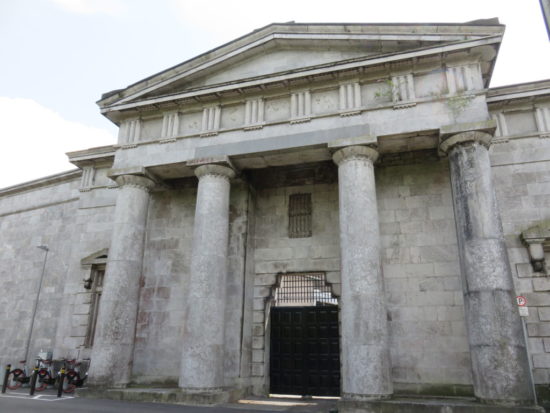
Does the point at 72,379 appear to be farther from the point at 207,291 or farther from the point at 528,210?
the point at 528,210

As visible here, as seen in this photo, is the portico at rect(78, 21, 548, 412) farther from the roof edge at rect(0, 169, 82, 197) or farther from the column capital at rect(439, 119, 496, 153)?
the roof edge at rect(0, 169, 82, 197)

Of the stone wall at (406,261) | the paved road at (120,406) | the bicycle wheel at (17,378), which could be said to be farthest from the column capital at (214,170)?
the bicycle wheel at (17,378)

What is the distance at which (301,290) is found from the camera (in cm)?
1548

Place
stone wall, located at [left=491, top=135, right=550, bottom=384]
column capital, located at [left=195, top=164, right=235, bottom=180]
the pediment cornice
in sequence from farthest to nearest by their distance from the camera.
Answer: column capital, located at [left=195, top=164, right=235, bottom=180], the pediment cornice, stone wall, located at [left=491, top=135, right=550, bottom=384]

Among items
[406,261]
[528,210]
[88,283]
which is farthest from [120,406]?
[528,210]

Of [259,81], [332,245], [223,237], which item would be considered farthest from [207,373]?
[259,81]

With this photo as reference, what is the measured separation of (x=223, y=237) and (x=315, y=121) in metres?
4.57

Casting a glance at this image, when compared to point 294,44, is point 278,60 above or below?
below

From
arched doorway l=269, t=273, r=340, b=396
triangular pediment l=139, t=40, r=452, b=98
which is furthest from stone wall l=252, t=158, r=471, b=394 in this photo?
triangular pediment l=139, t=40, r=452, b=98

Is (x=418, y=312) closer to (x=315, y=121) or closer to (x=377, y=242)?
(x=377, y=242)

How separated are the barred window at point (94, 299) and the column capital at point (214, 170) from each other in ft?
19.5

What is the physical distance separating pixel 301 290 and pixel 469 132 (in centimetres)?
778

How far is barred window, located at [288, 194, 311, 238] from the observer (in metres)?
15.2

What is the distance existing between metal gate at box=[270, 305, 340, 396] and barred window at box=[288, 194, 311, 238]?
2668mm
